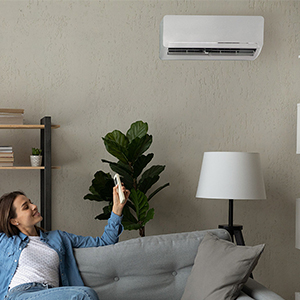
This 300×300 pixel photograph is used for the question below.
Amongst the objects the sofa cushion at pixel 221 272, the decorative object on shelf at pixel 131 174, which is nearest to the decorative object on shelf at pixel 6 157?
the decorative object on shelf at pixel 131 174

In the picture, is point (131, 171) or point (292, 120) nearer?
point (131, 171)

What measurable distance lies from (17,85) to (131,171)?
1.16 m

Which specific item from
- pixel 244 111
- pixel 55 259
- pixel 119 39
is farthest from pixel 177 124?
pixel 55 259

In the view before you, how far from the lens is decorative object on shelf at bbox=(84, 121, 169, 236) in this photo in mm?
2863

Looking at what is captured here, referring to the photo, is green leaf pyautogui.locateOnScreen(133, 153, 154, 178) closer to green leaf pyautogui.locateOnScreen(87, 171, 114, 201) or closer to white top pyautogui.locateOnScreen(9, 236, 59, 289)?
green leaf pyautogui.locateOnScreen(87, 171, 114, 201)

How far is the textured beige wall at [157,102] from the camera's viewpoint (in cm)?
323

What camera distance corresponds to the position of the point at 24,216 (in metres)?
2.21

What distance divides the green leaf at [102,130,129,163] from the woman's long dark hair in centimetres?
83

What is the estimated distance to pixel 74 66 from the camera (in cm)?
326

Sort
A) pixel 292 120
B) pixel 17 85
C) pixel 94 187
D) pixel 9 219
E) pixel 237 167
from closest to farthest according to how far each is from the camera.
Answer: pixel 9 219, pixel 237 167, pixel 94 187, pixel 17 85, pixel 292 120

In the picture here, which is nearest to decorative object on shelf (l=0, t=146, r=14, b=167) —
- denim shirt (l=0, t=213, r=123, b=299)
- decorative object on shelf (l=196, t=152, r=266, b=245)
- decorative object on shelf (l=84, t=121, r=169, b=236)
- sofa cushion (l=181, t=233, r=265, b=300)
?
decorative object on shelf (l=84, t=121, r=169, b=236)

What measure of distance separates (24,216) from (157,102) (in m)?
1.56

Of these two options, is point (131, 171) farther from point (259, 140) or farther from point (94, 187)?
point (259, 140)

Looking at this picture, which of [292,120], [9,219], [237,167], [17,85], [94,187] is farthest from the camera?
[292,120]
